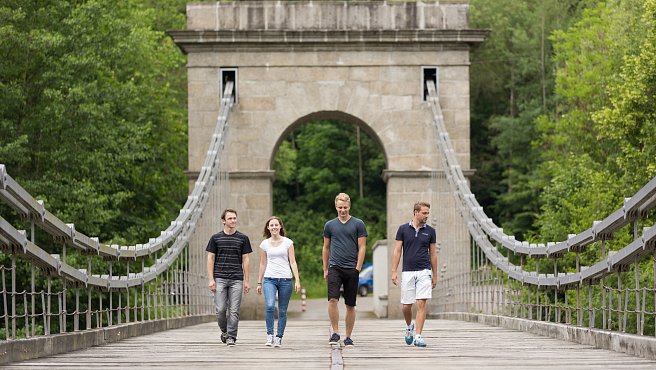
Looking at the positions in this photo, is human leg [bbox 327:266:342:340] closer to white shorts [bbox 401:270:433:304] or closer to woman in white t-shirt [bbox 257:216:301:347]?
→ woman in white t-shirt [bbox 257:216:301:347]

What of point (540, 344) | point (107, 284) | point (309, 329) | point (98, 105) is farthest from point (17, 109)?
point (540, 344)

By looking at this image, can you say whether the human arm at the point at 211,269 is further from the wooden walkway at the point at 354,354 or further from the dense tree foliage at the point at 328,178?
the dense tree foliage at the point at 328,178

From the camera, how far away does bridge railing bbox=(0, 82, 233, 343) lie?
27.0ft

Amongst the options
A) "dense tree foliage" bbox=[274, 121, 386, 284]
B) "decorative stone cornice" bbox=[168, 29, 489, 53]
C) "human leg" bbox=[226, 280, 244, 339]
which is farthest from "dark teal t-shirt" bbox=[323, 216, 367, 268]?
"dense tree foliage" bbox=[274, 121, 386, 284]

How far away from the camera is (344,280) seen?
9.81 m

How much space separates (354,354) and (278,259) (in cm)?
160

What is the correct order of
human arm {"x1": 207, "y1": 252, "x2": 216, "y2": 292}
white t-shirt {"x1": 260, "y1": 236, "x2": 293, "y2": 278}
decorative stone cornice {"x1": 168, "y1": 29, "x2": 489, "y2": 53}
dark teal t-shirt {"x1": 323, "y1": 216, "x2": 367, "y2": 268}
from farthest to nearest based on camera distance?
decorative stone cornice {"x1": 168, "y1": 29, "x2": 489, "y2": 53} → human arm {"x1": 207, "y1": 252, "x2": 216, "y2": 292} → white t-shirt {"x1": 260, "y1": 236, "x2": 293, "y2": 278} → dark teal t-shirt {"x1": 323, "y1": 216, "x2": 367, "y2": 268}

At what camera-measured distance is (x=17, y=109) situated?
22703 mm

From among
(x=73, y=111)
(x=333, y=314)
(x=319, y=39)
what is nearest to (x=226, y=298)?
(x=333, y=314)

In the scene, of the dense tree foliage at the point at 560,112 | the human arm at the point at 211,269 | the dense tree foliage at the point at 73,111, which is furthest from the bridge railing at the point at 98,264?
the dense tree foliage at the point at 560,112

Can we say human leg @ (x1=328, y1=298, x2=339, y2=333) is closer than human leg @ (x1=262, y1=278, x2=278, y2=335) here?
Yes

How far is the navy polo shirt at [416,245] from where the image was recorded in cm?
1016

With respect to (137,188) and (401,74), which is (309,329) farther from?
(137,188)

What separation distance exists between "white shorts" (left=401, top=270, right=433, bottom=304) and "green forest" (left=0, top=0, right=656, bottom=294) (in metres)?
11.0
